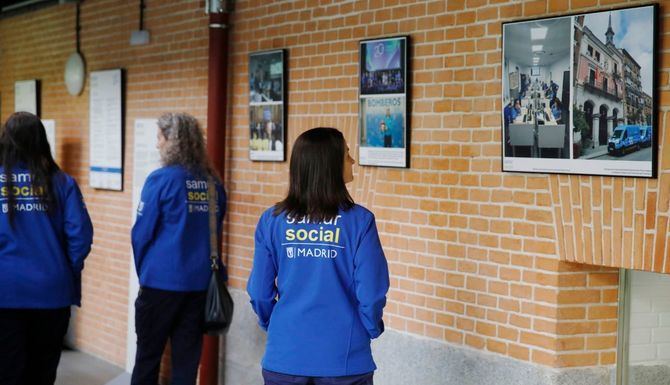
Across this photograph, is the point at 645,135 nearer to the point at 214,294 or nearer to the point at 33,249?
the point at 214,294

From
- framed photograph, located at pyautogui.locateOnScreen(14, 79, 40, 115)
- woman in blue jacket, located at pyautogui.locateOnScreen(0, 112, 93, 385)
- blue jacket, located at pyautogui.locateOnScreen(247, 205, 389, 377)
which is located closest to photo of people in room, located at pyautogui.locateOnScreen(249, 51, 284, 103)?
woman in blue jacket, located at pyautogui.locateOnScreen(0, 112, 93, 385)

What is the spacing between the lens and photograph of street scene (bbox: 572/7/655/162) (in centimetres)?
388

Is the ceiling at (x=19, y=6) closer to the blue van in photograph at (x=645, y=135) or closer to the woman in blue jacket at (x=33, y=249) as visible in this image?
the woman in blue jacket at (x=33, y=249)

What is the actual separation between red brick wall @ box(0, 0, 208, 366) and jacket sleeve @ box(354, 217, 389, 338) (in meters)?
3.38

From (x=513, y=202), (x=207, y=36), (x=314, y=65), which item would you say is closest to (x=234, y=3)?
(x=207, y=36)

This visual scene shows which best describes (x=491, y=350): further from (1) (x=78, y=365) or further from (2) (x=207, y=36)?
(1) (x=78, y=365)

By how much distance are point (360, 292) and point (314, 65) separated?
2439 mm

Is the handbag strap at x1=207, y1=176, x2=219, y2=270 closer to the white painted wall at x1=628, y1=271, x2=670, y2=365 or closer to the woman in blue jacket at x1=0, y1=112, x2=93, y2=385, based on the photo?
the woman in blue jacket at x1=0, y1=112, x2=93, y2=385

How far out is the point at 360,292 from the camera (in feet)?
11.9

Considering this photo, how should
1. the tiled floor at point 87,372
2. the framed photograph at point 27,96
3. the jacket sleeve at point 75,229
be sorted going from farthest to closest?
the framed photograph at point 27,96
the tiled floor at point 87,372
the jacket sleeve at point 75,229

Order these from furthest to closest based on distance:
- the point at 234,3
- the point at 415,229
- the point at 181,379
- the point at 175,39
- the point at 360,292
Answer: the point at 175,39
the point at 234,3
the point at 181,379
the point at 415,229
the point at 360,292

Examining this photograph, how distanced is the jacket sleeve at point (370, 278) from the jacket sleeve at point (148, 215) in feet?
6.62

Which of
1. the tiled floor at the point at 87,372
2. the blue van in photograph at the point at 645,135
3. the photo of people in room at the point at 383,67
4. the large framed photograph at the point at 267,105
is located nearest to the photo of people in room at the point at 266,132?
the large framed photograph at the point at 267,105

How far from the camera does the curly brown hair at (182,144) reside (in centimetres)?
547
